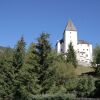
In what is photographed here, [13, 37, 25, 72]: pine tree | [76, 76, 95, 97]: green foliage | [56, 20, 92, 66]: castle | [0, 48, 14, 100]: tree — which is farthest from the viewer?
[56, 20, 92, 66]: castle

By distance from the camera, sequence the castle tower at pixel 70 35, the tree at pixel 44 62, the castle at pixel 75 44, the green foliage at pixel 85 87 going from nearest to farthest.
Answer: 1. the tree at pixel 44 62
2. the green foliage at pixel 85 87
3. the castle at pixel 75 44
4. the castle tower at pixel 70 35

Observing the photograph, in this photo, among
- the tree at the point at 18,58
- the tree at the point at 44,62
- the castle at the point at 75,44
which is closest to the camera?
the tree at the point at 44,62

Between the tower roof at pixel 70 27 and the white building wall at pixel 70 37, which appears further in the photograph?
the tower roof at pixel 70 27

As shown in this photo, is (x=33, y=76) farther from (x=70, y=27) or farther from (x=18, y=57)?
(x=70, y=27)

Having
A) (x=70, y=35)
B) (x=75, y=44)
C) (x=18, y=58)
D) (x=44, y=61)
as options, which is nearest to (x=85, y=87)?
(x=18, y=58)

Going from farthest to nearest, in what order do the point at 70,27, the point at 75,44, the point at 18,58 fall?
the point at 70,27
the point at 75,44
the point at 18,58

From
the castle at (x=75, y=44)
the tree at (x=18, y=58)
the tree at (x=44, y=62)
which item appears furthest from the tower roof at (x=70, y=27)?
the tree at (x=44, y=62)

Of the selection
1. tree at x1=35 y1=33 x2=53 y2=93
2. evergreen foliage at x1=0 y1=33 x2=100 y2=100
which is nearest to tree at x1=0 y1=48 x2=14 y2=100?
evergreen foliage at x1=0 y1=33 x2=100 y2=100

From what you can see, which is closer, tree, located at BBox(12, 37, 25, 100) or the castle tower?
tree, located at BBox(12, 37, 25, 100)

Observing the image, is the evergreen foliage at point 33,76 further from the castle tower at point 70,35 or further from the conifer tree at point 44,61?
the castle tower at point 70,35

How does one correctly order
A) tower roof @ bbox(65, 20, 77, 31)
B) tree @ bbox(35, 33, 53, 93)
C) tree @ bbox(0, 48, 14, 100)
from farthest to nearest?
tower roof @ bbox(65, 20, 77, 31) → tree @ bbox(0, 48, 14, 100) → tree @ bbox(35, 33, 53, 93)

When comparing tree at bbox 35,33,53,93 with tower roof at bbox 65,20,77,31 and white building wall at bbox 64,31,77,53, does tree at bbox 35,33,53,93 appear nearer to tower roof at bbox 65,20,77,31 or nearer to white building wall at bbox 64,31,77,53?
white building wall at bbox 64,31,77,53

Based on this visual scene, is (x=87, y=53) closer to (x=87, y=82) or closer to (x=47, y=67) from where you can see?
(x=87, y=82)

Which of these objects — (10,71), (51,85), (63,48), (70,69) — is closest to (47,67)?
(51,85)
